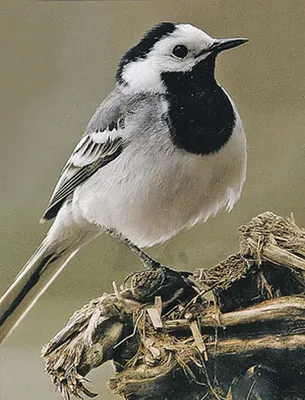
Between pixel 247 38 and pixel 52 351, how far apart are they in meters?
0.48

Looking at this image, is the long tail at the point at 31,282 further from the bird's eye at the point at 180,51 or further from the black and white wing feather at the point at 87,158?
the bird's eye at the point at 180,51

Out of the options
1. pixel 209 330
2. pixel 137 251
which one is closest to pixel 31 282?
pixel 137 251

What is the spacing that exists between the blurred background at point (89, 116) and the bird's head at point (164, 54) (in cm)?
2

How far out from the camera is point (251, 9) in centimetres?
90

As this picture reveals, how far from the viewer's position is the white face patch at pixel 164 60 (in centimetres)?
89

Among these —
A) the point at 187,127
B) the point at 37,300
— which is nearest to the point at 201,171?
the point at 187,127

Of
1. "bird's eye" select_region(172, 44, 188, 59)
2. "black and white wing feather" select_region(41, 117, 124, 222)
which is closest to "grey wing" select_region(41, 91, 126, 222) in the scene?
"black and white wing feather" select_region(41, 117, 124, 222)

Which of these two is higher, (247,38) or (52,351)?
(247,38)

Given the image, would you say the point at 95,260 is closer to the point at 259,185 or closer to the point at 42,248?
the point at 42,248

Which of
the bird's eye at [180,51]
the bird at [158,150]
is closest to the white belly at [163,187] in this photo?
the bird at [158,150]

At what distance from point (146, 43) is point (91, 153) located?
0.16m

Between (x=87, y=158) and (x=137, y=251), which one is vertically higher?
(x=87, y=158)

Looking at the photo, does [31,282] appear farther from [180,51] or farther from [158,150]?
[180,51]

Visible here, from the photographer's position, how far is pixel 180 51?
0.90 metres
